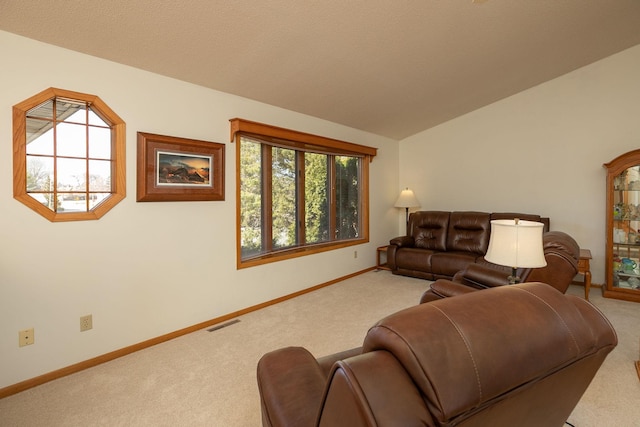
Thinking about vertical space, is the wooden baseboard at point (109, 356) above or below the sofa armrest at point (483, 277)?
below

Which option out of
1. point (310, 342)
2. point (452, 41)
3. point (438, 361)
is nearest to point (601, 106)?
point (452, 41)

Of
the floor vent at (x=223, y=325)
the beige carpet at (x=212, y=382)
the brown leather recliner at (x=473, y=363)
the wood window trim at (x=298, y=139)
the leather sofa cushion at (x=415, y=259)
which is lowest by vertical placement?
the beige carpet at (x=212, y=382)

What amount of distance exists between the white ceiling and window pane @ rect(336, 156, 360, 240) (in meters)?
0.89

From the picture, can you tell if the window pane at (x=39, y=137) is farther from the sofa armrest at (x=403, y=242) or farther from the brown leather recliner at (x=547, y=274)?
the sofa armrest at (x=403, y=242)

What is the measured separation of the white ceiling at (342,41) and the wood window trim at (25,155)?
1.15ft

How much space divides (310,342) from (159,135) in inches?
86.1

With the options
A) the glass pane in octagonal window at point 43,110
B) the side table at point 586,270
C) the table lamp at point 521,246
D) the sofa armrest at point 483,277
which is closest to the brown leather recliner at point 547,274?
the sofa armrest at point 483,277

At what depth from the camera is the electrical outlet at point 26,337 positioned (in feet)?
6.97

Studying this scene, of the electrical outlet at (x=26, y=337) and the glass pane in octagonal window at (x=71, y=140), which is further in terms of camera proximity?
the glass pane in octagonal window at (x=71, y=140)

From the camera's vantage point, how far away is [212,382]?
85.8 inches

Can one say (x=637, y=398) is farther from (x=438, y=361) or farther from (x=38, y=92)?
(x=38, y=92)

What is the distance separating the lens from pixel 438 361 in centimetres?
60

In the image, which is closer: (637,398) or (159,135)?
(637,398)

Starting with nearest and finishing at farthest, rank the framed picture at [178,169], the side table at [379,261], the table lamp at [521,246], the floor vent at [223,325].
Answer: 1. the table lamp at [521,246]
2. the framed picture at [178,169]
3. the floor vent at [223,325]
4. the side table at [379,261]
